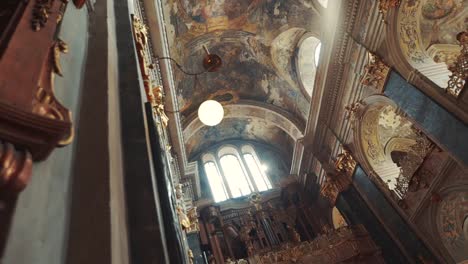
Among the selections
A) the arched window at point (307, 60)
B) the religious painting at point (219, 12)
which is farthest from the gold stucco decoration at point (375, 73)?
the religious painting at point (219, 12)

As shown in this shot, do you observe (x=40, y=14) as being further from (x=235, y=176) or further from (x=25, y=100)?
(x=235, y=176)

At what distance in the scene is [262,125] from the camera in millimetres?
14828

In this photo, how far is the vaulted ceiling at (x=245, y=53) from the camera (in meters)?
9.87

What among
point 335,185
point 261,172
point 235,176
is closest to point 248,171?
point 261,172

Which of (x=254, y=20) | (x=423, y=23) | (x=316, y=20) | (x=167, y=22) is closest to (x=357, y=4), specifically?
(x=423, y=23)

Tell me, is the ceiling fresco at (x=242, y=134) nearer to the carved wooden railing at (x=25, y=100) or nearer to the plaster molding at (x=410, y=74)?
the plaster molding at (x=410, y=74)

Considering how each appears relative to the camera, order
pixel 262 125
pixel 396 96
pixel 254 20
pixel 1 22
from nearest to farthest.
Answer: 1. pixel 1 22
2. pixel 396 96
3. pixel 254 20
4. pixel 262 125

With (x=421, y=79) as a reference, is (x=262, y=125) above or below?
above

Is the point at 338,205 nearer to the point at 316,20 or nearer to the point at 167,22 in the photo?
the point at 316,20

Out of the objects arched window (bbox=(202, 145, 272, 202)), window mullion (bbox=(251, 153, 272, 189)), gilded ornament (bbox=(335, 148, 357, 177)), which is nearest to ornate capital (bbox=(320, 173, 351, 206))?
gilded ornament (bbox=(335, 148, 357, 177))

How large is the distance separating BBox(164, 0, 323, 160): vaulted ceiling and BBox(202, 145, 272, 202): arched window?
5.63 ft

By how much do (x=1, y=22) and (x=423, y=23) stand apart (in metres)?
7.72

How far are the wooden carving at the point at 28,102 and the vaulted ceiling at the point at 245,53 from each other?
8.36 m

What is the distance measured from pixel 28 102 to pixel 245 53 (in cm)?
1137
